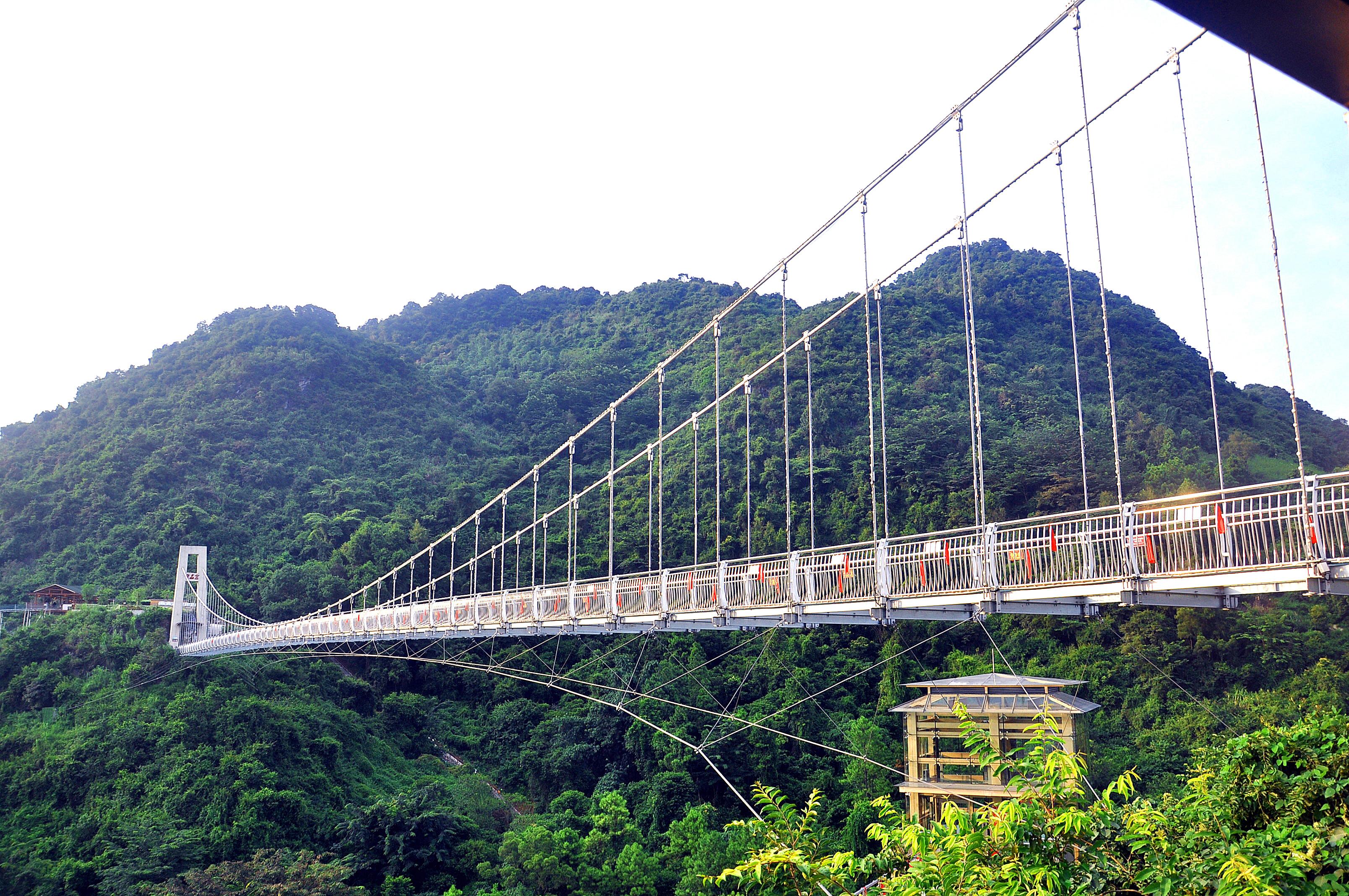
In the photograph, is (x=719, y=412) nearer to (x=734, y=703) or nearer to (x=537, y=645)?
(x=734, y=703)

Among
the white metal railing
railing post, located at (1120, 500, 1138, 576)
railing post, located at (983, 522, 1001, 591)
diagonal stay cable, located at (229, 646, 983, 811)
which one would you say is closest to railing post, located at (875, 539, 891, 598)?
the white metal railing

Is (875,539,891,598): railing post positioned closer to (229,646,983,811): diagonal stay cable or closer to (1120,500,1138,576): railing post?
(1120,500,1138,576): railing post

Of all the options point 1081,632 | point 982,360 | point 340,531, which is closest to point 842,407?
point 982,360

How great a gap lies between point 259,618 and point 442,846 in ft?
51.1

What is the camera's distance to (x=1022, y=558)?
24.8ft

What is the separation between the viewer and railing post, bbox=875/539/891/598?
344 inches

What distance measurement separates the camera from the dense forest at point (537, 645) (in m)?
19.5

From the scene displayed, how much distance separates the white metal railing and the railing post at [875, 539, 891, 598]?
12 mm

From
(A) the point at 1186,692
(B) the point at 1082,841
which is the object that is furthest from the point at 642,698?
(B) the point at 1082,841

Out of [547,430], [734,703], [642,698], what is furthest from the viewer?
[547,430]

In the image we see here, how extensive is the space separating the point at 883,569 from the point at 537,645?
2113 cm

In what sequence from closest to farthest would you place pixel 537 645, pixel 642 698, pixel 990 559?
pixel 990 559
pixel 642 698
pixel 537 645

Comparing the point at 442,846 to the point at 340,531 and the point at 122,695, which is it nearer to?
the point at 122,695

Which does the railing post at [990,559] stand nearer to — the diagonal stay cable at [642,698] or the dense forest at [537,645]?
the dense forest at [537,645]
